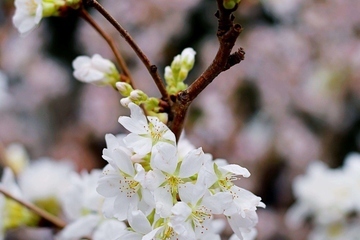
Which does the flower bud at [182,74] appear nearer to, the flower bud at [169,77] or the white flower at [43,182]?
the flower bud at [169,77]

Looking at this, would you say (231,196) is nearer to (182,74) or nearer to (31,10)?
(182,74)

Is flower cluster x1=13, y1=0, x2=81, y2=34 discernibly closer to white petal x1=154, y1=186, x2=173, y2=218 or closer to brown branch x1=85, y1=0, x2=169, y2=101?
brown branch x1=85, y1=0, x2=169, y2=101

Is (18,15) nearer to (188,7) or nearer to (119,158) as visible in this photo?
(119,158)

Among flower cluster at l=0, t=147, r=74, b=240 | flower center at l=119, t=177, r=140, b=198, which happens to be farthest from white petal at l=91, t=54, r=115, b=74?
flower cluster at l=0, t=147, r=74, b=240

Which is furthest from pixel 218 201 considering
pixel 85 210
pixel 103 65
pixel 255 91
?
pixel 255 91

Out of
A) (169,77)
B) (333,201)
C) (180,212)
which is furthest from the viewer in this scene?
(333,201)

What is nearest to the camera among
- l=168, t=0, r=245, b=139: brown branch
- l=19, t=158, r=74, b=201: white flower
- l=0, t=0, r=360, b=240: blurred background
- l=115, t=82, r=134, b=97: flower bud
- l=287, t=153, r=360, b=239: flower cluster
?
l=168, t=0, r=245, b=139: brown branch

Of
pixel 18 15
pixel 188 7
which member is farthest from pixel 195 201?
pixel 188 7
